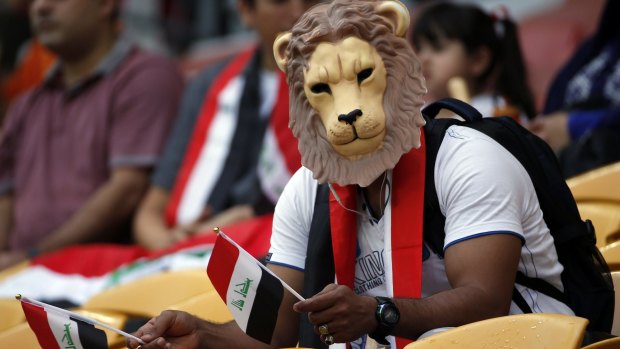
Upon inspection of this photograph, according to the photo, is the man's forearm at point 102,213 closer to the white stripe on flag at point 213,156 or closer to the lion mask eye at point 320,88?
the white stripe on flag at point 213,156

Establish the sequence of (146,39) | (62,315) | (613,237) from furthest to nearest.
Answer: (146,39), (613,237), (62,315)

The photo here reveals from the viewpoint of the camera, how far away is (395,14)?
6.93 feet

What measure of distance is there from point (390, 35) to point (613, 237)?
0.89 meters

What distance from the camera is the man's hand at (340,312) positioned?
71.9 inches

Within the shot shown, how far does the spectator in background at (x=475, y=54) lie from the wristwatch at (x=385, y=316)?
2.07 meters

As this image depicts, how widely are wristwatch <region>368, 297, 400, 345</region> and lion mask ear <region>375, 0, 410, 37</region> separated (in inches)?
20.8

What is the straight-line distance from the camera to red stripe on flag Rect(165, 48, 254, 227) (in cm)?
411

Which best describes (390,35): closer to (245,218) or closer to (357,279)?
(357,279)

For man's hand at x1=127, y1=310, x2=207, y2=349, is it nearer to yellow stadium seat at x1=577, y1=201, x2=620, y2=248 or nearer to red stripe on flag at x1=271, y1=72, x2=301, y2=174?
yellow stadium seat at x1=577, y1=201, x2=620, y2=248

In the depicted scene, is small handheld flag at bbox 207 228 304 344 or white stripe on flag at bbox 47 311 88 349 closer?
small handheld flag at bbox 207 228 304 344

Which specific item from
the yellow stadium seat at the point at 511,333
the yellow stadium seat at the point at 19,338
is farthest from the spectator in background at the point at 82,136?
the yellow stadium seat at the point at 511,333

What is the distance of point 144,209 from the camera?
4.14 meters

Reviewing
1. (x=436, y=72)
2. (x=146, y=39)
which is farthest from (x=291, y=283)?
(x=146, y=39)

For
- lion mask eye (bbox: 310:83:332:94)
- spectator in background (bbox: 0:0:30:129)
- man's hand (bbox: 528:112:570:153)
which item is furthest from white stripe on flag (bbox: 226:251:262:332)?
spectator in background (bbox: 0:0:30:129)
